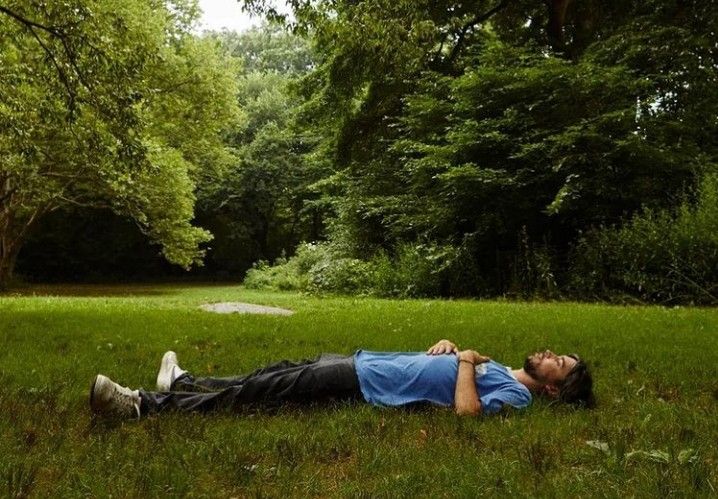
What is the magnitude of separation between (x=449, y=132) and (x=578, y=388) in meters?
13.0

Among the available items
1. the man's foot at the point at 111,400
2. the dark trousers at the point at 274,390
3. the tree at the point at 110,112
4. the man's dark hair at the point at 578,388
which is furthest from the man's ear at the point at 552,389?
the tree at the point at 110,112

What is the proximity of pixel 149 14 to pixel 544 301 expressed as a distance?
19.7 metres

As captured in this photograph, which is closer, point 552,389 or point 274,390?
point 274,390

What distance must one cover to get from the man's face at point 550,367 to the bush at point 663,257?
8.88 meters

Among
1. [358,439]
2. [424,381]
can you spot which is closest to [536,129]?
[424,381]

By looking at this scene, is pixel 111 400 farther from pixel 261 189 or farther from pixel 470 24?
pixel 261 189

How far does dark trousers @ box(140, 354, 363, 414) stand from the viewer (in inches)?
167

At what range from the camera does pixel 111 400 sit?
3.96 meters

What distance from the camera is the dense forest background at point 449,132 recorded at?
1047 cm

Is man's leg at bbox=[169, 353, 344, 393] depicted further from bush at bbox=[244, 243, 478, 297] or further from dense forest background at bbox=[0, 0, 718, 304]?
bush at bbox=[244, 243, 478, 297]

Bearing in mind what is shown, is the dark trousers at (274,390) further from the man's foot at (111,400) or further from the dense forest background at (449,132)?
the dense forest background at (449,132)

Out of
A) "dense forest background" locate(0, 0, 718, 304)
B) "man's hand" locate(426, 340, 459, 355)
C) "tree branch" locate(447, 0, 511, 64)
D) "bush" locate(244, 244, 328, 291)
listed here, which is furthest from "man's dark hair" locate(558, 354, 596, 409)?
"bush" locate(244, 244, 328, 291)

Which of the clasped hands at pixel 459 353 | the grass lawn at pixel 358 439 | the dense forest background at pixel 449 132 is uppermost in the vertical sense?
the dense forest background at pixel 449 132

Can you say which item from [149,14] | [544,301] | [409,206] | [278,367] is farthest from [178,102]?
[278,367]
